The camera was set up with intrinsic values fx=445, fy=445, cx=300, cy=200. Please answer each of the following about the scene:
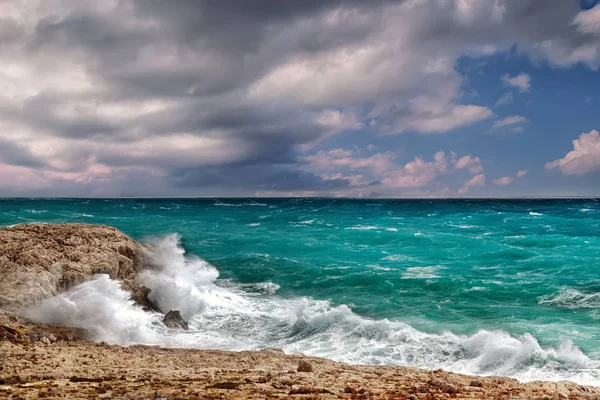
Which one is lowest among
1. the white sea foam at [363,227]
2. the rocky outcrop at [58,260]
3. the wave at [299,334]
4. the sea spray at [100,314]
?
the wave at [299,334]

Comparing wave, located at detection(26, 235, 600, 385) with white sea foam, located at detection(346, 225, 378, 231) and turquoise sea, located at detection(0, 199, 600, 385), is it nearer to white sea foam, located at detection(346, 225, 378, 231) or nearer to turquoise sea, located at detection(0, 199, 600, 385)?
turquoise sea, located at detection(0, 199, 600, 385)

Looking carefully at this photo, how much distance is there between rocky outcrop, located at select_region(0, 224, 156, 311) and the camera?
13586 mm

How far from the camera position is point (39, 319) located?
12.8 metres

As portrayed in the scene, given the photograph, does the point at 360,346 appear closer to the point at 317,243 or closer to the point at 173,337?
the point at 173,337

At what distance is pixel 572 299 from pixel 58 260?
68.1 feet

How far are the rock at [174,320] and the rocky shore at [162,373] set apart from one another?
11.0 ft

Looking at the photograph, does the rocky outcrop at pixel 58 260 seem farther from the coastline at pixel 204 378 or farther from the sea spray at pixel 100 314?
the coastline at pixel 204 378

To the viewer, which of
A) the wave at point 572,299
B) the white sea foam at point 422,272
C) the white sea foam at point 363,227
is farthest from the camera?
the white sea foam at point 363,227

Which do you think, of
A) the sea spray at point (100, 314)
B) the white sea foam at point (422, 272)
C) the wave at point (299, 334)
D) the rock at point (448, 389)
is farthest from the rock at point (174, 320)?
the white sea foam at point (422, 272)

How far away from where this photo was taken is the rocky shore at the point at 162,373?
7.17 metres

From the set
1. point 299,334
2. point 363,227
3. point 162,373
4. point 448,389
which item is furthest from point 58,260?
point 363,227

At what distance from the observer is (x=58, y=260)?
1530 cm

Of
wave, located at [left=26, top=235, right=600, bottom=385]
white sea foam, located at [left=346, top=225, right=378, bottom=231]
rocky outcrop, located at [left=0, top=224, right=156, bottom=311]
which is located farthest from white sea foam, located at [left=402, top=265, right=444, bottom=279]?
white sea foam, located at [left=346, top=225, right=378, bottom=231]

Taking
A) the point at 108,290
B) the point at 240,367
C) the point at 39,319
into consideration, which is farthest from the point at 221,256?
the point at 240,367
